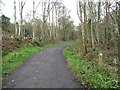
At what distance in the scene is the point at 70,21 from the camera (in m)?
79.6

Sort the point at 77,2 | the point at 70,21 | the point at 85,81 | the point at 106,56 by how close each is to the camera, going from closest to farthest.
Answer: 1. the point at 85,81
2. the point at 106,56
3. the point at 77,2
4. the point at 70,21

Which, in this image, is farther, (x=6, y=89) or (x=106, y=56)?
(x=106, y=56)

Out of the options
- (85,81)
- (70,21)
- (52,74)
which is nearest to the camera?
(85,81)

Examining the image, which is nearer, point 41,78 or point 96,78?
point 96,78

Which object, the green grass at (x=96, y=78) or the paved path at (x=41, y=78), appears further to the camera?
the paved path at (x=41, y=78)

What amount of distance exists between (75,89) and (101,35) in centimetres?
2997

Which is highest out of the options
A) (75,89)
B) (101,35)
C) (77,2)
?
(77,2)

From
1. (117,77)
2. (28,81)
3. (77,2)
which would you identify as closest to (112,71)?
(117,77)

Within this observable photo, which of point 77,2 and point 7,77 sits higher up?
point 77,2

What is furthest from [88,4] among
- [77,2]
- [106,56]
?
[106,56]

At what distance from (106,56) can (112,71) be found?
6.80 m

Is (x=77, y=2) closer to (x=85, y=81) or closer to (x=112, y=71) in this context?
(x=112, y=71)

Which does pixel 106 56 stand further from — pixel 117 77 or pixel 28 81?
pixel 28 81

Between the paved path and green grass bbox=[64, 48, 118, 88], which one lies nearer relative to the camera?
green grass bbox=[64, 48, 118, 88]
